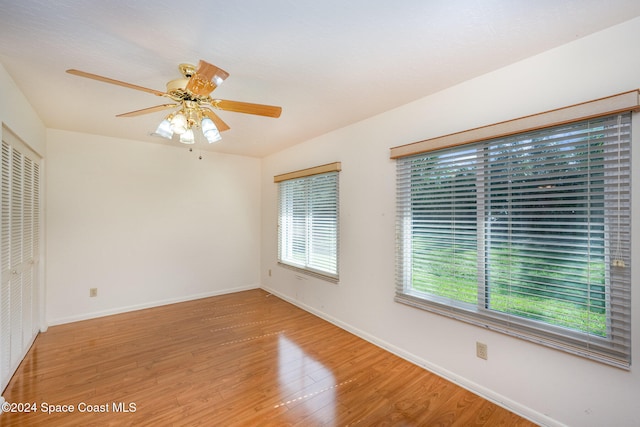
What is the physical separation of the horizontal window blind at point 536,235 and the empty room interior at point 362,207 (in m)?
0.01

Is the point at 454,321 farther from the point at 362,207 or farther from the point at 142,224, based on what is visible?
the point at 142,224

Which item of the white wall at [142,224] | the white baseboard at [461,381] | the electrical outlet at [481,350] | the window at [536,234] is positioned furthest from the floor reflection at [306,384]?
the white wall at [142,224]

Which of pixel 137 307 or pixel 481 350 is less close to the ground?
pixel 481 350

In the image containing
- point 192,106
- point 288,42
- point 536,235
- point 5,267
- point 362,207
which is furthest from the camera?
point 362,207

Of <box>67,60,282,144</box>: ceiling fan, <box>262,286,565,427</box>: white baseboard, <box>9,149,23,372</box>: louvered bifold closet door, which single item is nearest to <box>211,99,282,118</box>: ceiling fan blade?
<box>67,60,282,144</box>: ceiling fan

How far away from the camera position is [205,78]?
1573mm

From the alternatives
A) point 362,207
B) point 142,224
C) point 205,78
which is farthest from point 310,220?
point 205,78

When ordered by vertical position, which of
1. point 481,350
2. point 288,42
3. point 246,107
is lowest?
point 481,350

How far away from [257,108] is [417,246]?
1795mm

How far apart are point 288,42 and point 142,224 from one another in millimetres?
3471

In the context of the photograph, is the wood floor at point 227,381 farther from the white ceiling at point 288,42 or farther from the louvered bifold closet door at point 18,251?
the white ceiling at point 288,42

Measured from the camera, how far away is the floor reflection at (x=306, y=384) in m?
1.95

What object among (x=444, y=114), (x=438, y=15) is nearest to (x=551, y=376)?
(x=444, y=114)

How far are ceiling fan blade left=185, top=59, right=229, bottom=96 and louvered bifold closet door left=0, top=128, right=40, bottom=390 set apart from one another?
1.62 m
